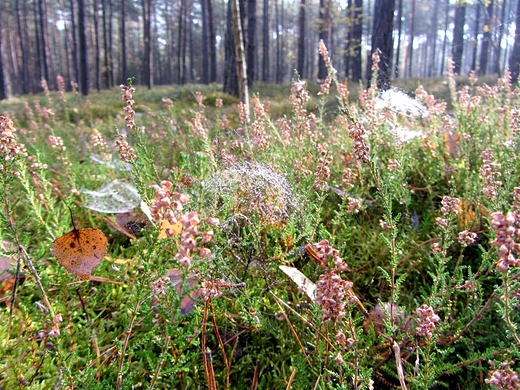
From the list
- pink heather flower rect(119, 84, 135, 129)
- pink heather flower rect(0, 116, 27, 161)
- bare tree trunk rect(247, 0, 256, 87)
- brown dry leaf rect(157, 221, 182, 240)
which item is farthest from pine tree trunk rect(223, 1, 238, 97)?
brown dry leaf rect(157, 221, 182, 240)

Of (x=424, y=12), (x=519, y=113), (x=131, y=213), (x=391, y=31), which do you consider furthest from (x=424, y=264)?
(x=424, y=12)

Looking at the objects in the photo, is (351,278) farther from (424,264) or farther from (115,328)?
(115,328)

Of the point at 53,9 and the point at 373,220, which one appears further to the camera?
the point at 53,9

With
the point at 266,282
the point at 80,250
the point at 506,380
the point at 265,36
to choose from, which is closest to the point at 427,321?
the point at 506,380

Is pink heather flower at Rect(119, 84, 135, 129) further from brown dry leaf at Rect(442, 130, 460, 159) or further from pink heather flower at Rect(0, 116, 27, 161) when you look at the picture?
brown dry leaf at Rect(442, 130, 460, 159)

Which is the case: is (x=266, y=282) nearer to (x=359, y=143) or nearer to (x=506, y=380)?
(x=359, y=143)

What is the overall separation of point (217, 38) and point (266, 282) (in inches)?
2044

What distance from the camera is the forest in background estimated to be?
1076 cm

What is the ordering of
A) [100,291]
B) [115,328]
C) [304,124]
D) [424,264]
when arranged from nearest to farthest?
1. [115,328]
2. [100,291]
3. [424,264]
4. [304,124]

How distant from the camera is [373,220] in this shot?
226cm

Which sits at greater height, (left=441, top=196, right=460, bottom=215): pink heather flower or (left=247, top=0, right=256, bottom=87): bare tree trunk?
(left=247, top=0, right=256, bottom=87): bare tree trunk

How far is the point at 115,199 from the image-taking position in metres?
2.43

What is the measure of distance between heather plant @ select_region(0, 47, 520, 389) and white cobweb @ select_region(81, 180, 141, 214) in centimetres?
2

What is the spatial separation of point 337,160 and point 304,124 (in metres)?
0.77
